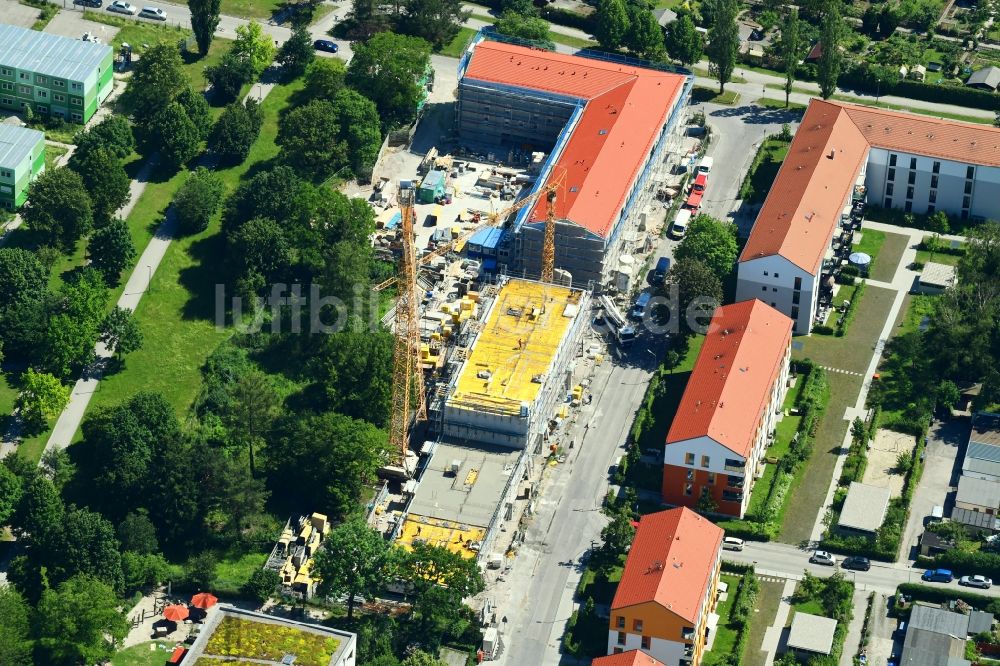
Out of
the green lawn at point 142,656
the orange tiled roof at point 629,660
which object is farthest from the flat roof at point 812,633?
the green lawn at point 142,656

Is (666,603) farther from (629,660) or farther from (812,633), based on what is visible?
(812,633)

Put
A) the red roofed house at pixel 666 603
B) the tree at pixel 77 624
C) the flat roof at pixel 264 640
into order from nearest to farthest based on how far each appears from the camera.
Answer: the flat roof at pixel 264 640, the red roofed house at pixel 666 603, the tree at pixel 77 624

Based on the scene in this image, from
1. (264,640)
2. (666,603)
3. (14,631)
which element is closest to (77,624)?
(14,631)

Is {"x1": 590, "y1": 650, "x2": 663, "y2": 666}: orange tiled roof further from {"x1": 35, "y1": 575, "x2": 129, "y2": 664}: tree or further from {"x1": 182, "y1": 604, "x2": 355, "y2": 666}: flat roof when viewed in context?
{"x1": 35, "y1": 575, "x2": 129, "y2": 664}: tree

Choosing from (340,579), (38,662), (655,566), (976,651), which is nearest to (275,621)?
(340,579)

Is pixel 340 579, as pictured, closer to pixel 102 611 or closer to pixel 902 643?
pixel 102 611

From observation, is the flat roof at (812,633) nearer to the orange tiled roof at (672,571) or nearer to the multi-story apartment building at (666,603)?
the multi-story apartment building at (666,603)
